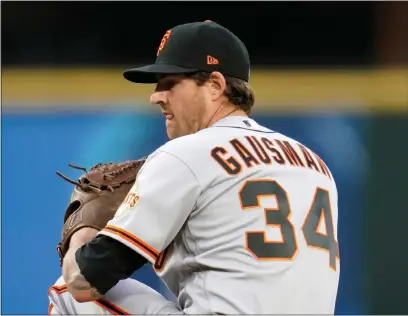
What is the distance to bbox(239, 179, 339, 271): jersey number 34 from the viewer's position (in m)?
1.88

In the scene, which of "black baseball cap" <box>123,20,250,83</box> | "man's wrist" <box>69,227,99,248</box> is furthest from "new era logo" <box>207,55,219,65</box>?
"man's wrist" <box>69,227,99,248</box>

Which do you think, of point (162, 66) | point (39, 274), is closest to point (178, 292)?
Answer: point (162, 66)

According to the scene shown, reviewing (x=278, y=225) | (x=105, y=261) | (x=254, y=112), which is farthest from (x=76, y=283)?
(x=254, y=112)

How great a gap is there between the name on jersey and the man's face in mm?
193

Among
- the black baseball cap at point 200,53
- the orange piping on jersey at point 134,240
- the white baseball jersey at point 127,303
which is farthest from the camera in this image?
the black baseball cap at point 200,53

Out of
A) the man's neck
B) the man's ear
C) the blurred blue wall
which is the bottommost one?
the blurred blue wall

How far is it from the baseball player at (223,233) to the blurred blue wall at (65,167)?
219 cm

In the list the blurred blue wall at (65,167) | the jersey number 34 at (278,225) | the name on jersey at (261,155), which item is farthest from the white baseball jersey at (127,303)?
the blurred blue wall at (65,167)

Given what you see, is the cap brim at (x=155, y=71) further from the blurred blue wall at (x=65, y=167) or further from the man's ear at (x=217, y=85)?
the blurred blue wall at (x=65, y=167)

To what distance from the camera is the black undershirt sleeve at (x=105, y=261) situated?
1.86 metres

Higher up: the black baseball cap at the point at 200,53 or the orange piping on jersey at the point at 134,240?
the black baseball cap at the point at 200,53

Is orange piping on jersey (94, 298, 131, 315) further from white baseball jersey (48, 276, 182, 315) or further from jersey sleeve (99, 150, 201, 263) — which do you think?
jersey sleeve (99, 150, 201, 263)

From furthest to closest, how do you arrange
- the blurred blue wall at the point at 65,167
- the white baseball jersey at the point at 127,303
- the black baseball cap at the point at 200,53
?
the blurred blue wall at the point at 65,167 → the black baseball cap at the point at 200,53 → the white baseball jersey at the point at 127,303

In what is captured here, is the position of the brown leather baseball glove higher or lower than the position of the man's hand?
higher
